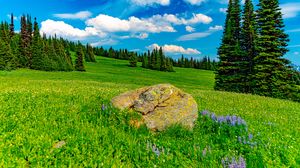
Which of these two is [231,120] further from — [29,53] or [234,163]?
[29,53]

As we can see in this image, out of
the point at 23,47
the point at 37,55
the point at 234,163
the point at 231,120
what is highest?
the point at 23,47

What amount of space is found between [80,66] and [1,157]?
103 meters

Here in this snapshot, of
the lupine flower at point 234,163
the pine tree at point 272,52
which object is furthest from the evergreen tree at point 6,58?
the lupine flower at point 234,163

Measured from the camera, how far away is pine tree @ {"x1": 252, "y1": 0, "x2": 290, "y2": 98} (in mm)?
39219

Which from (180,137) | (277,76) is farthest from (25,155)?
(277,76)

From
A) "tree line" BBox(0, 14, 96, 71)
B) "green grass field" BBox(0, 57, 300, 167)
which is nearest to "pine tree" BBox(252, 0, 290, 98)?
"green grass field" BBox(0, 57, 300, 167)

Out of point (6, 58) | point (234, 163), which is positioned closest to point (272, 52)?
point (234, 163)

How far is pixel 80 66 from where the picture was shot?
10694 centimetres

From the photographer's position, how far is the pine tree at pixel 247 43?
46.7 meters

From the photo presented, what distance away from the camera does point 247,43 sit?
4862 cm

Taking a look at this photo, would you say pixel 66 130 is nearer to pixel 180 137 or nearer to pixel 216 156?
pixel 180 137

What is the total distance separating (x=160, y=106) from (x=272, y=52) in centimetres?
3409

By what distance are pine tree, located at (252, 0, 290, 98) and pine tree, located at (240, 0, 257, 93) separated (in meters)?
5.23

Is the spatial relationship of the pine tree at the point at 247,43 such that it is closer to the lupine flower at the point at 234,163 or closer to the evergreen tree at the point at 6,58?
the lupine flower at the point at 234,163
